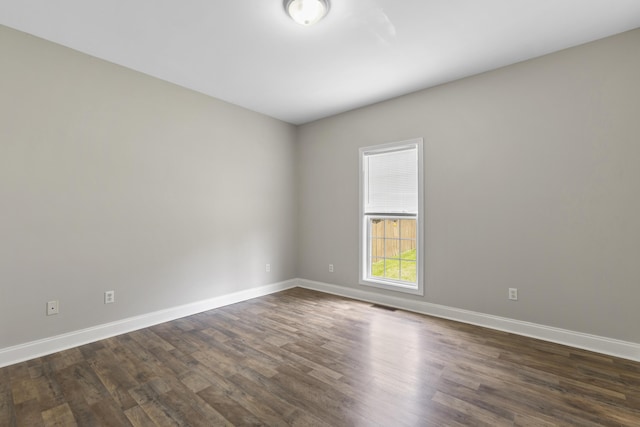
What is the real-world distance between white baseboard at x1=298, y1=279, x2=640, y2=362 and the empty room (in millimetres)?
19

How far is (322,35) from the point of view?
2.54m

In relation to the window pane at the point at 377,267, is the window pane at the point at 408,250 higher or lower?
higher

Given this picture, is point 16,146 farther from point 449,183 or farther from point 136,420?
point 449,183

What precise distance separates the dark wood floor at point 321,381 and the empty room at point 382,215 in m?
0.02

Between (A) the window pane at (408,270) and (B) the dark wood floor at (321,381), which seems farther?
(A) the window pane at (408,270)

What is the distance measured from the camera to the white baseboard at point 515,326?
251 cm

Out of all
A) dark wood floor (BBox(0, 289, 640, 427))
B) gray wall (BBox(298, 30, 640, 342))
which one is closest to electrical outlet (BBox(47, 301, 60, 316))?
dark wood floor (BBox(0, 289, 640, 427))

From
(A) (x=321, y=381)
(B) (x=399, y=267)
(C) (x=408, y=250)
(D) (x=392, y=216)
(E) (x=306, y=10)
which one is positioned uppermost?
(E) (x=306, y=10)

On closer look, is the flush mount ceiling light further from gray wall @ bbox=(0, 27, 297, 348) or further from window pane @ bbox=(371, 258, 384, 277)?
window pane @ bbox=(371, 258, 384, 277)

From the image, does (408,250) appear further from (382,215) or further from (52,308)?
(52,308)

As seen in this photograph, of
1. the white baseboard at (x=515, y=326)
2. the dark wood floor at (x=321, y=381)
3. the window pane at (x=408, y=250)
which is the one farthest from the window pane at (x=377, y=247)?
the dark wood floor at (x=321, y=381)

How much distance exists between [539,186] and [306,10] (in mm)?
2666

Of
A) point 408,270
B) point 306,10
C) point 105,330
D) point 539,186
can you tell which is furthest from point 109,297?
point 539,186

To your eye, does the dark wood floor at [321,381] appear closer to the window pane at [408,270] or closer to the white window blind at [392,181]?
the window pane at [408,270]
